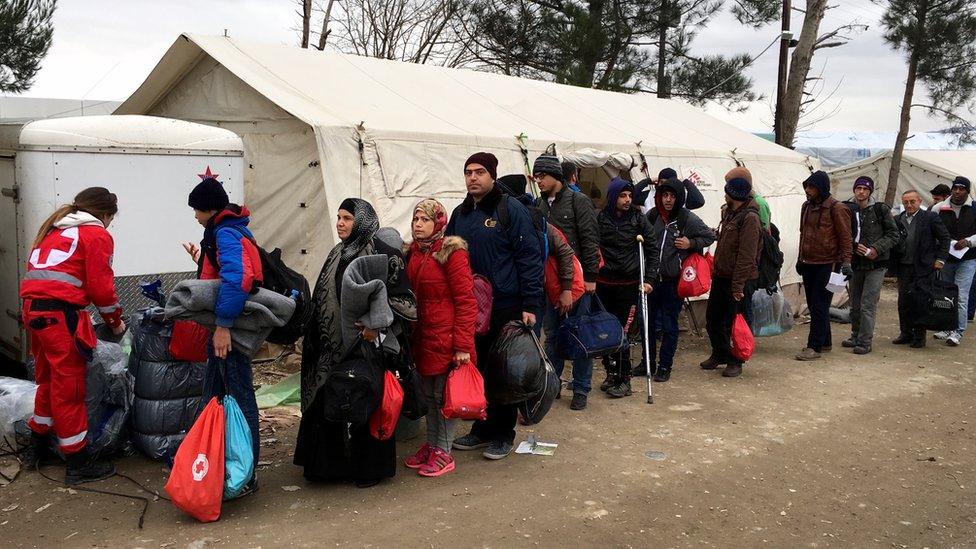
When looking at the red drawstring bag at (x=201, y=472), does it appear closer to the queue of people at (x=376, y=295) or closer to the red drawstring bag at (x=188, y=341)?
the queue of people at (x=376, y=295)

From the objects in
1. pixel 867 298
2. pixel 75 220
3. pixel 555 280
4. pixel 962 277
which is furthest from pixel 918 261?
pixel 75 220

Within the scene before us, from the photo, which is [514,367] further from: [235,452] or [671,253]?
[671,253]

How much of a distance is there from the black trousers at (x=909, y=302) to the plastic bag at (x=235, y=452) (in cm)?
730

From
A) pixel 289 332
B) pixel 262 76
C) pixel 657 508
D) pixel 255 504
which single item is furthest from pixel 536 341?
pixel 262 76

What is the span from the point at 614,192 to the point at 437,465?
2860 mm

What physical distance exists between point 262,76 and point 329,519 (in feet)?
16.0

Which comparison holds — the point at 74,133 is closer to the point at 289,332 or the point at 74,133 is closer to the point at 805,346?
the point at 289,332

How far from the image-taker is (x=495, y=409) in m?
5.10

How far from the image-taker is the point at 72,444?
4.40 m

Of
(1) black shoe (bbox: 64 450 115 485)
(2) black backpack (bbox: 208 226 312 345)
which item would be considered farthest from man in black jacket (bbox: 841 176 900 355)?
(1) black shoe (bbox: 64 450 115 485)

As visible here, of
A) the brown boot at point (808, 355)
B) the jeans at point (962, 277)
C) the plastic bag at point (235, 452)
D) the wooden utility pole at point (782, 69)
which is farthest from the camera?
the wooden utility pole at point (782, 69)

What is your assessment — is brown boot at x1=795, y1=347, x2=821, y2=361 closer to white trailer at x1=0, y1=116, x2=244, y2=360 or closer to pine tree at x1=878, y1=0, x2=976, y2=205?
white trailer at x1=0, y1=116, x2=244, y2=360

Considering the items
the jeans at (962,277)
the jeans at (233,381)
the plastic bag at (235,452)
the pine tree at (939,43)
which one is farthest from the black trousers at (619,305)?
the pine tree at (939,43)

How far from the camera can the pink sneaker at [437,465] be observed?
4707mm
